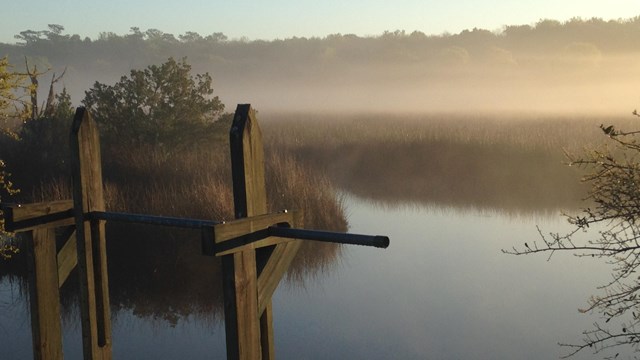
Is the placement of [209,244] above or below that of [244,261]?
above

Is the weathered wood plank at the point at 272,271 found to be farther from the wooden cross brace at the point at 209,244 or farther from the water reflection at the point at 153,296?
the water reflection at the point at 153,296

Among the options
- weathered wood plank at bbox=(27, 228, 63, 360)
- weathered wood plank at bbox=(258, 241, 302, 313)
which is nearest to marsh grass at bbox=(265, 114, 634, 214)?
weathered wood plank at bbox=(27, 228, 63, 360)

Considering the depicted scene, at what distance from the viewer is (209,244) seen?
3.48 metres

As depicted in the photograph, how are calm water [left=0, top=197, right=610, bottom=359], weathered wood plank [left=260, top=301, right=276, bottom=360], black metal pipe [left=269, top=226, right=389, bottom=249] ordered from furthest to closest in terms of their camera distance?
calm water [left=0, top=197, right=610, bottom=359], weathered wood plank [left=260, top=301, right=276, bottom=360], black metal pipe [left=269, top=226, right=389, bottom=249]

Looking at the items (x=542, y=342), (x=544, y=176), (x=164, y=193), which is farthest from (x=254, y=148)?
(x=544, y=176)

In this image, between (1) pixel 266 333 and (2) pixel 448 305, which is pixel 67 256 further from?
(2) pixel 448 305

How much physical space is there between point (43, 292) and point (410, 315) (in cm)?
745

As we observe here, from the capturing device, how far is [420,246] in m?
16.4

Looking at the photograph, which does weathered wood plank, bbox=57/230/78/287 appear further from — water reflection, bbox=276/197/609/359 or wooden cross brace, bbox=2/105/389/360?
water reflection, bbox=276/197/609/359

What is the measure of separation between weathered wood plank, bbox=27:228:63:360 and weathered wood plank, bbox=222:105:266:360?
1.88 metres

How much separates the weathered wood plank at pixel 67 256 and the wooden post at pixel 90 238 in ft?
1.01

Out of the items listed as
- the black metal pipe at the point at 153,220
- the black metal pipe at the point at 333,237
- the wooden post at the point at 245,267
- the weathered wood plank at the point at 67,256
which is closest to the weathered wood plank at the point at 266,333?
the wooden post at the point at 245,267

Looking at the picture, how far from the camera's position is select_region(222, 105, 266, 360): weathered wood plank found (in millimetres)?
3621

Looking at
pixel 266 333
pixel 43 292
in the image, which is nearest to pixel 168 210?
pixel 43 292
